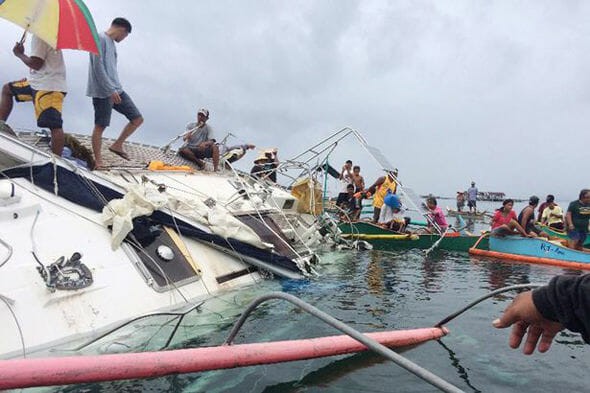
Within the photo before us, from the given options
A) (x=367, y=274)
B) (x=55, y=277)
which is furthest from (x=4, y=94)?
(x=367, y=274)

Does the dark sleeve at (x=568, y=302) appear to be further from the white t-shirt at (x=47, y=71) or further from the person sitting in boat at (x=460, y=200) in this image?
the person sitting in boat at (x=460, y=200)

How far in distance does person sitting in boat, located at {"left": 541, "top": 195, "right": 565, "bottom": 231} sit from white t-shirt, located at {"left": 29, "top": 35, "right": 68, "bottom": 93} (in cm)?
1824

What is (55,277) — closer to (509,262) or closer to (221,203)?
(221,203)

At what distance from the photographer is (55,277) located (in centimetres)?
400

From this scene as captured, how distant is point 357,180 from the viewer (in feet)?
55.6

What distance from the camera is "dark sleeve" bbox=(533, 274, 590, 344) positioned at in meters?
1.57

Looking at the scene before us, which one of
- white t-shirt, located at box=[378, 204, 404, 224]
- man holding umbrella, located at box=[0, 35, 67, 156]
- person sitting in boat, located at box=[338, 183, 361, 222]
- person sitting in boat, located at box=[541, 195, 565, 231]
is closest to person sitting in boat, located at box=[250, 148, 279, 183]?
person sitting in boat, located at box=[338, 183, 361, 222]

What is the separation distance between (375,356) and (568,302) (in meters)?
2.76

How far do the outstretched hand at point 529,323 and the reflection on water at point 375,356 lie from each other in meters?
1.94

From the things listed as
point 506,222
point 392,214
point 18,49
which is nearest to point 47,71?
point 18,49

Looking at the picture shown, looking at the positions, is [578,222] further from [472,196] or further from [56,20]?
[472,196]

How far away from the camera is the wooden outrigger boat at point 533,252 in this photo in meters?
11.1

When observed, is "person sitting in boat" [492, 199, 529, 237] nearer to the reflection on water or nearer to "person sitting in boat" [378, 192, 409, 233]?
"person sitting in boat" [378, 192, 409, 233]

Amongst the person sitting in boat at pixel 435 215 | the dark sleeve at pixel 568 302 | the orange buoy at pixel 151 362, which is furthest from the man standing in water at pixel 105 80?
Answer: the person sitting in boat at pixel 435 215
